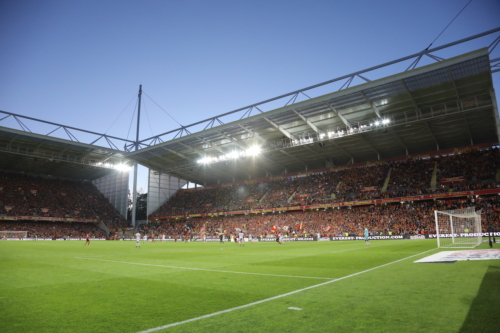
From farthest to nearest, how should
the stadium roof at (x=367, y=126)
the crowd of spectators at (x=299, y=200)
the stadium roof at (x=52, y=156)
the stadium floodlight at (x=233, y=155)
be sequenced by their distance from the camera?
the stadium roof at (x=52, y=156)
the stadium floodlight at (x=233, y=155)
the crowd of spectators at (x=299, y=200)
the stadium roof at (x=367, y=126)

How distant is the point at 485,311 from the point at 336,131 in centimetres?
3734

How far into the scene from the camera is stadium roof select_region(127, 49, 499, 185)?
30.8m

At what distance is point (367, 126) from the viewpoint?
125 feet

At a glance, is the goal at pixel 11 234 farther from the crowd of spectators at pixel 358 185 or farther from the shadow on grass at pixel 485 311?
Result: the shadow on grass at pixel 485 311

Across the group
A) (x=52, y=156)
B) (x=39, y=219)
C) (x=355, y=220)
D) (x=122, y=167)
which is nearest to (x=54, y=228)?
(x=39, y=219)

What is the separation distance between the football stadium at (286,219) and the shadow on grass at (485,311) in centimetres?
4

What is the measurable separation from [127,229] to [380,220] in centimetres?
5170

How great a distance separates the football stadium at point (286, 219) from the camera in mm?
5434

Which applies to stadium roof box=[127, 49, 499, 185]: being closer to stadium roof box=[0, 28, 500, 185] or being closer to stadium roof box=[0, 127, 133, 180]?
stadium roof box=[0, 28, 500, 185]

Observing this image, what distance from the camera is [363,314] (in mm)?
4918

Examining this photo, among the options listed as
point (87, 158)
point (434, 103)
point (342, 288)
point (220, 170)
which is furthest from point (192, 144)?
point (342, 288)

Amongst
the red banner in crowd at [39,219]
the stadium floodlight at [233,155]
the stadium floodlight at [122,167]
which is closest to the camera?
the stadium floodlight at [233,155]

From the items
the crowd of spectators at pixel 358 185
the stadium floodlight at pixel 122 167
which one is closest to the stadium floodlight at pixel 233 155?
the crowd of spectators at pixel 358 185

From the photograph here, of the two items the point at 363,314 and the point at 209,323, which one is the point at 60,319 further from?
the point at 363,314
